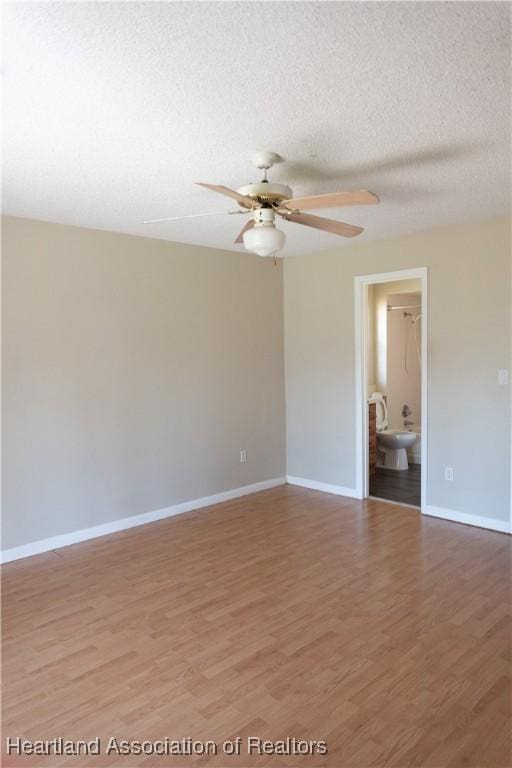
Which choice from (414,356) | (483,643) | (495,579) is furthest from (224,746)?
(414,356)

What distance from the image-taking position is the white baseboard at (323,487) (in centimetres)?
503

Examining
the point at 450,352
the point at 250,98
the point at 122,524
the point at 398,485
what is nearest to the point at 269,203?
the point at 250,98

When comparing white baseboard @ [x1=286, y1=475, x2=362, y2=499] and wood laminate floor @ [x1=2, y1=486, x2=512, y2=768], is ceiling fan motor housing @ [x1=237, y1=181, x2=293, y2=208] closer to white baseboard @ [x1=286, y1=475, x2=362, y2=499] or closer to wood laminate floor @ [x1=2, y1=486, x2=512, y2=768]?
wood laminate floor @ [x1=2, y1=486, x2=512, y2=768]

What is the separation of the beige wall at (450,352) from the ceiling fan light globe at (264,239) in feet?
7.15

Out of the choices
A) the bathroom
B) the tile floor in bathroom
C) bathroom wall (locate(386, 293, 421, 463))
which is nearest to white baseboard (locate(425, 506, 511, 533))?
the tile floor in bathroom

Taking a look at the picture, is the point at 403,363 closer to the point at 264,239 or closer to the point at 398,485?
the point at 398,485

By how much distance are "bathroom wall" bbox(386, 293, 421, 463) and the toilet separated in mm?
292

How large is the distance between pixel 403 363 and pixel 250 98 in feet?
17.1

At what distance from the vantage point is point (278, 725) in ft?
6.61

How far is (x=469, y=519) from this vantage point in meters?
4.18

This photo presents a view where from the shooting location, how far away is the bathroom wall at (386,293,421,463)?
6527mm

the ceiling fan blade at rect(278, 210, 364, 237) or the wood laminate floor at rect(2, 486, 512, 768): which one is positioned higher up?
the ceiling fan blade at rect(278, 210, 364, 237)

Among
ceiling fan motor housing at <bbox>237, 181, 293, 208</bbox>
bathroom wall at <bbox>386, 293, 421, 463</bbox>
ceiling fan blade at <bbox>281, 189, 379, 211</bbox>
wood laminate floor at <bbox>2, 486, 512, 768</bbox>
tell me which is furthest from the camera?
bathroom wall at <bbox>386, 293, 421, 463</bbox>

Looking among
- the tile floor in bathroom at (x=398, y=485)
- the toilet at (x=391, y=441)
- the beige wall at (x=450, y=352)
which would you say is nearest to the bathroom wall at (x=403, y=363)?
the toilet at (x=391, y=441)
